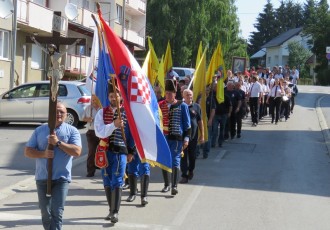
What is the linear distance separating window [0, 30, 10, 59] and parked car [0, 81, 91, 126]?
9671 mm

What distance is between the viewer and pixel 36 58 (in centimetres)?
3438

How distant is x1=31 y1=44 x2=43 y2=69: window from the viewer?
1332 inches

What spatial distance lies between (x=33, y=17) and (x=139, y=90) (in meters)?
24.5

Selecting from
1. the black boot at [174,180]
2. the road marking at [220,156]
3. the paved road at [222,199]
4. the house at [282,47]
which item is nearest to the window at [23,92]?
the paved road at [222,199]

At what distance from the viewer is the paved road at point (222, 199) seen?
8.40m

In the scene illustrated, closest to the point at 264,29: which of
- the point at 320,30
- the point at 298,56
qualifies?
the point at 298,56

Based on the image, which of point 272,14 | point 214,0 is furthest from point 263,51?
point 214,0

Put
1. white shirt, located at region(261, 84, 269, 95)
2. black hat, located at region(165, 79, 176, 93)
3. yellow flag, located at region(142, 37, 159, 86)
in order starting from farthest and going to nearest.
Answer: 1. white shirt, located at region(261, 84, 269, 95)
2. yellow flag, located at region(142, 37, 159, 86)
3. black hat, located at region(165, 79, 176, 93)

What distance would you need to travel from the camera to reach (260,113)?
26109mm

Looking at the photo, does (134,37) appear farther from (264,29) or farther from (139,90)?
(264,29)

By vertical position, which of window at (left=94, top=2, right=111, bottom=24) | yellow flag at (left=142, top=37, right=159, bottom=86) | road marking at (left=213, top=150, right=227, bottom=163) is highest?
window at (left=94, top=2, right=111, bottom=24)

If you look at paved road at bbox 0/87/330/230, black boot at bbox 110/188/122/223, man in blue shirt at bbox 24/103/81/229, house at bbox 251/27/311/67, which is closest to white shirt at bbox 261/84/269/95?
paved road at bbox 0/87/330/230

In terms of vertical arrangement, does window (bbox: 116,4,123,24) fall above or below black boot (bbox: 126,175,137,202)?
above

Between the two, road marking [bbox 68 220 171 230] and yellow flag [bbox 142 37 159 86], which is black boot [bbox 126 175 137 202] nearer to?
road marking [bbox 68 220 171 230]
